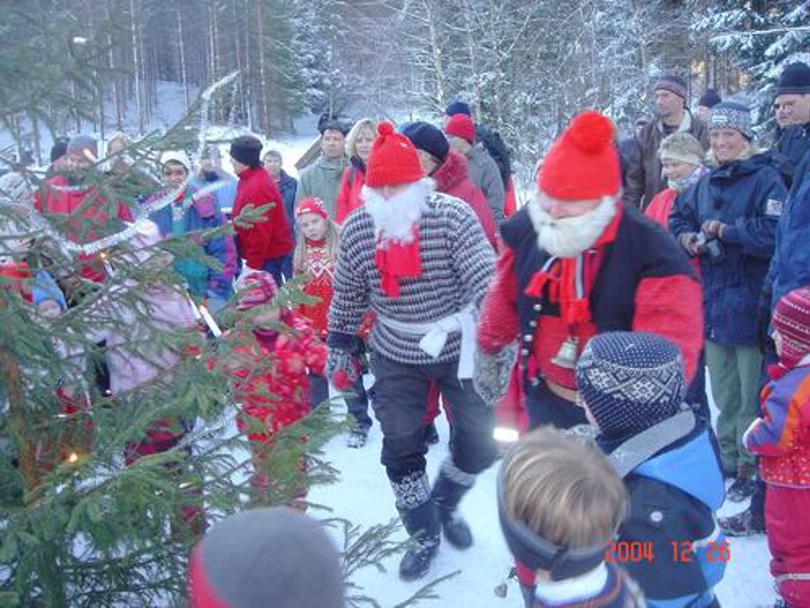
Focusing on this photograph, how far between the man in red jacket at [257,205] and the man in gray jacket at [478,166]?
169 centimetres

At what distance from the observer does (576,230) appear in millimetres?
2760

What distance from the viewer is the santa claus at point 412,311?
3641 millimetres

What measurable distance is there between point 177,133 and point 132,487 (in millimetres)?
1117

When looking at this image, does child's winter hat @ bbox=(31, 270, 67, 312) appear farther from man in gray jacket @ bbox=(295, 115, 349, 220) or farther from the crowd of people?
man in gray jacket @ bbox=(295, 115, 349, 220)

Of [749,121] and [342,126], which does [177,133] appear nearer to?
[749,121]

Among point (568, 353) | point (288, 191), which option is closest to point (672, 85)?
point (568, 353)

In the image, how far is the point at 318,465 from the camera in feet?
9.32

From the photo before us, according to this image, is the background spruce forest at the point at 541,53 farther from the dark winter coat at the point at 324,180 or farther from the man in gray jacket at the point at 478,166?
the man in gray jacket at the point at 478,166

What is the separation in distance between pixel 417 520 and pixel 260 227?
3801mm

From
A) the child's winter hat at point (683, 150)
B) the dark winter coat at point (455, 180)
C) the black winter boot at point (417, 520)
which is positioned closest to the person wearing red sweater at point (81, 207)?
the black winter boot at point (417, 520)

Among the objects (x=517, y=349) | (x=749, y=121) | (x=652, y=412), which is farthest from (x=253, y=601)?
(x=749, y=121)

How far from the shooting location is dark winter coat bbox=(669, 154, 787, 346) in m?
4.26

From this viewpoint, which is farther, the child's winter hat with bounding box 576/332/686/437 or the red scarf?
the red scarf

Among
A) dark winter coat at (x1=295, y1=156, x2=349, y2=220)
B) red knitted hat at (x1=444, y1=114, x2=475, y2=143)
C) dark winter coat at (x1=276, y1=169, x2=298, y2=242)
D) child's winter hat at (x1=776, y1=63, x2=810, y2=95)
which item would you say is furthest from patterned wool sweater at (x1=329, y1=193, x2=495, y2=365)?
dark winter coat at (x1=276, y1=169, x2=298, y2=242)
